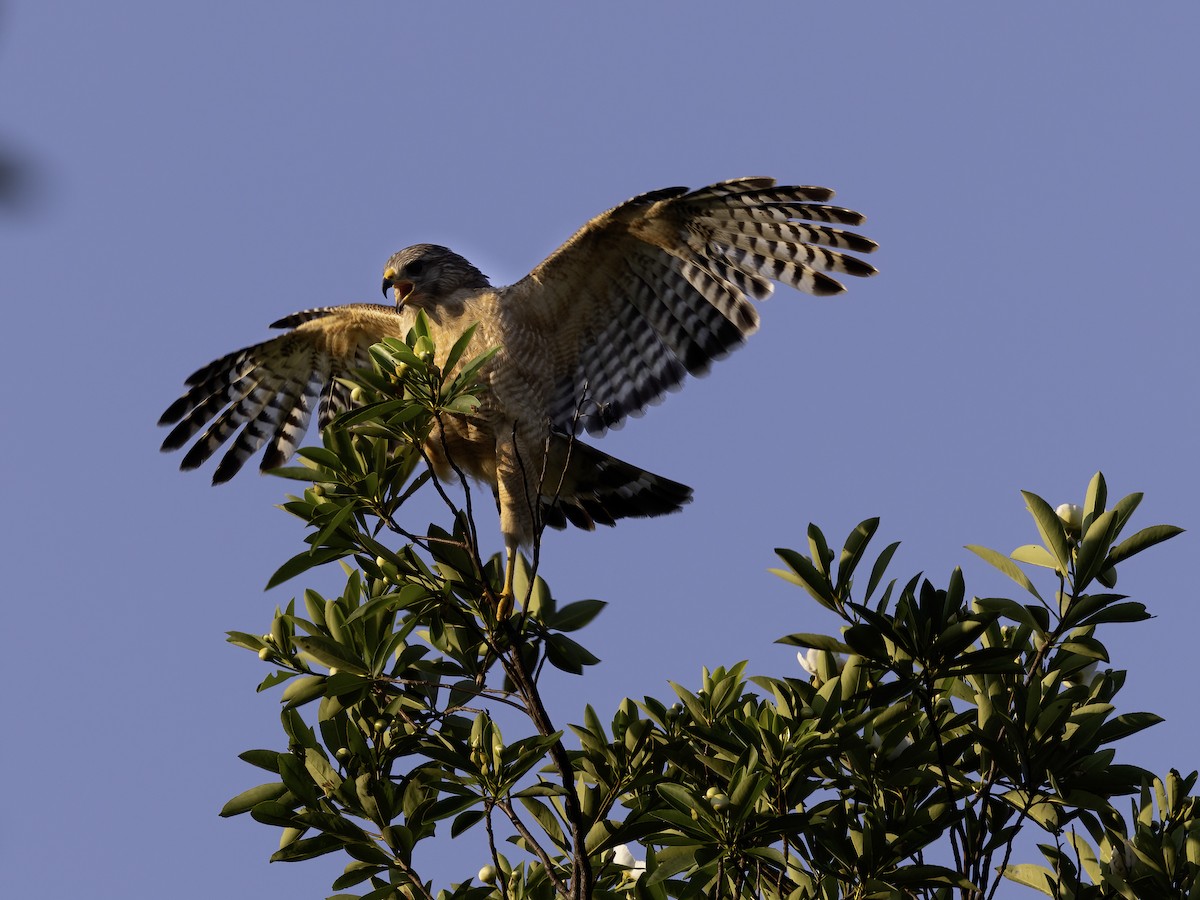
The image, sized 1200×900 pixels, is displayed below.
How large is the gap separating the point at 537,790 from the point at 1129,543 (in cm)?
180

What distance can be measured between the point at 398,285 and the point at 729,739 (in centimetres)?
336

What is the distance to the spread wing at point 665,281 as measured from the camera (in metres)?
5.47

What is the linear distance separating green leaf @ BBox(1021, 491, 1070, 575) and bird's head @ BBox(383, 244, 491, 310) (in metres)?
3.23

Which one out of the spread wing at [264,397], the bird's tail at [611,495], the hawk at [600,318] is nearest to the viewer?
the hawk at [600,318]

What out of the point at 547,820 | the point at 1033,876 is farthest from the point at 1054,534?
the point at 547,820

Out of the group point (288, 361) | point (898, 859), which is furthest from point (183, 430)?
point (898, 859)

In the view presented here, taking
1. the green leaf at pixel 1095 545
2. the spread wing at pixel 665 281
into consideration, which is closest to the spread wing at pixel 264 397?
the spread wing at pixel 665 281

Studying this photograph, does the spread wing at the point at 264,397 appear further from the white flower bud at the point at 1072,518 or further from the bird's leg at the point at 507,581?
the white flower bud at the point at 1072,518

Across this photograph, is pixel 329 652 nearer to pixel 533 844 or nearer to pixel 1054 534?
pixel 533 844

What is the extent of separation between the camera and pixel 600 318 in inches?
237

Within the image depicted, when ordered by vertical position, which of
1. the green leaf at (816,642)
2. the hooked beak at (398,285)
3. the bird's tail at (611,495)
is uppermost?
the hooked beak at (398,285)

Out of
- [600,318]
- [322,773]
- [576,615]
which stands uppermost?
[600,318]

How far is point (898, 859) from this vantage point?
3463mm

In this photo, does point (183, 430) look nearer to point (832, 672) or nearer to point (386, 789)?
point (386, 789)
